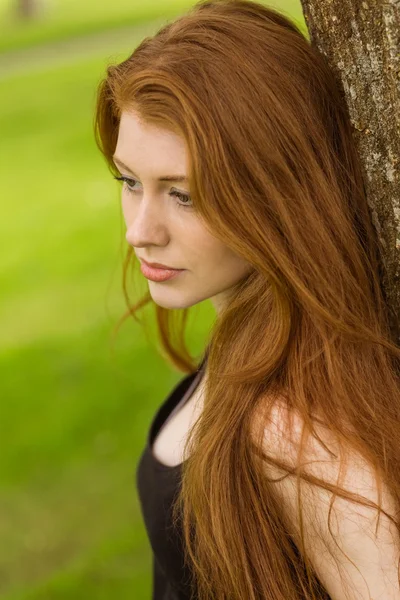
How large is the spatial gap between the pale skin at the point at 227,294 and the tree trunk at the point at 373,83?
0.37 m

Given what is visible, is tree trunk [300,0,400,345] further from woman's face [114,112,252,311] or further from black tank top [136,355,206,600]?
black tank top [136,355,206,600]

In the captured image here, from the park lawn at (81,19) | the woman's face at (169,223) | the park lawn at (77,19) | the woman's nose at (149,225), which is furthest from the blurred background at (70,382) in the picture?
the park lawn at (77,19)

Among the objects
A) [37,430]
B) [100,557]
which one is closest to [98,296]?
[37,430]

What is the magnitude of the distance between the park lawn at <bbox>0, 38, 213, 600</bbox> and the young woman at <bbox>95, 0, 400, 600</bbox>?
66 cm

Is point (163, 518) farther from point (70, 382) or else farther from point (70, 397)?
point (70, 382)

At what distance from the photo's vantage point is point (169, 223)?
2244mm

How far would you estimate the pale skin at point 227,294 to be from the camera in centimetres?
204

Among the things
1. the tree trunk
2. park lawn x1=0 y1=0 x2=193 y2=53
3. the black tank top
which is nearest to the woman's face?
the tree trunk

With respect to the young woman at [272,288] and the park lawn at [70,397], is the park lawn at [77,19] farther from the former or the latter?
the young woman at [272,288]

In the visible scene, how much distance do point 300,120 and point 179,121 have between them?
275 mm

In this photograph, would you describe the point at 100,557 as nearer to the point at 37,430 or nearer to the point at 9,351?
the point at 37,430

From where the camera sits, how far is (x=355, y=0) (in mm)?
2107

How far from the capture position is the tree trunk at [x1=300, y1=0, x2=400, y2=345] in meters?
2.10

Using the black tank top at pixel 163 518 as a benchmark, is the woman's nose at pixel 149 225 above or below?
above
